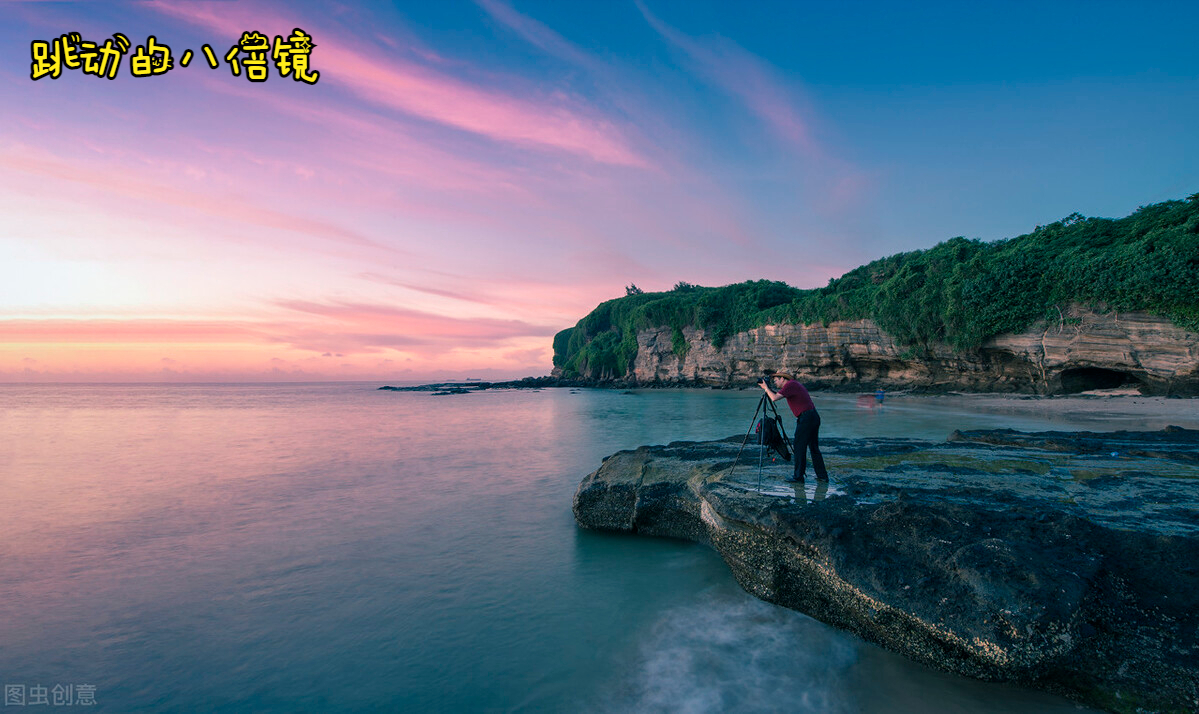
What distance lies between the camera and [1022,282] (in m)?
24.2

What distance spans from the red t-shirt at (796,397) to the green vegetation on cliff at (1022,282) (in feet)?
75.4

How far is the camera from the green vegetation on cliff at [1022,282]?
1878 centimetres

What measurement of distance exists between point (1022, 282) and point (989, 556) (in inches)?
1112

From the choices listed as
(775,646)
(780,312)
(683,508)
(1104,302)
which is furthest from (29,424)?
(1104,302)

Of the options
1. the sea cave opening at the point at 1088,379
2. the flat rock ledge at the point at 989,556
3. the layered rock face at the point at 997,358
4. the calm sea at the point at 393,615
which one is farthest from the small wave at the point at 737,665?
the sea cave opening at the point at 1088,379

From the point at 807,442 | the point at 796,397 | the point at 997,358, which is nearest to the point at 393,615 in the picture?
the point at 807,442

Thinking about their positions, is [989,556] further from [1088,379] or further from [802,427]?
[1088,379]

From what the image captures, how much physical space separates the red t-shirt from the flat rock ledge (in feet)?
3.11

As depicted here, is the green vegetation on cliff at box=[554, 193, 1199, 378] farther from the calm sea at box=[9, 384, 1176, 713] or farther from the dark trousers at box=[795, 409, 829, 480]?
the calm sea at box=[9, 384, 1176, 713]

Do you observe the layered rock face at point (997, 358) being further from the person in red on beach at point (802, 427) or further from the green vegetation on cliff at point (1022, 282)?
the person in red on beach at point (802, 427)

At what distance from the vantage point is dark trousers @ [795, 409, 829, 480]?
5.90 m

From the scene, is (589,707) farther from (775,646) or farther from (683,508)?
(683,508)

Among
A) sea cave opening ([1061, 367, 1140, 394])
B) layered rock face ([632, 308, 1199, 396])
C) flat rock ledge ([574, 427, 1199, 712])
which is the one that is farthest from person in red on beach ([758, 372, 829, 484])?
sea cave opening ([1061, 367, 1140, 394])

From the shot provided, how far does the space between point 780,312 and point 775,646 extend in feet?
132
